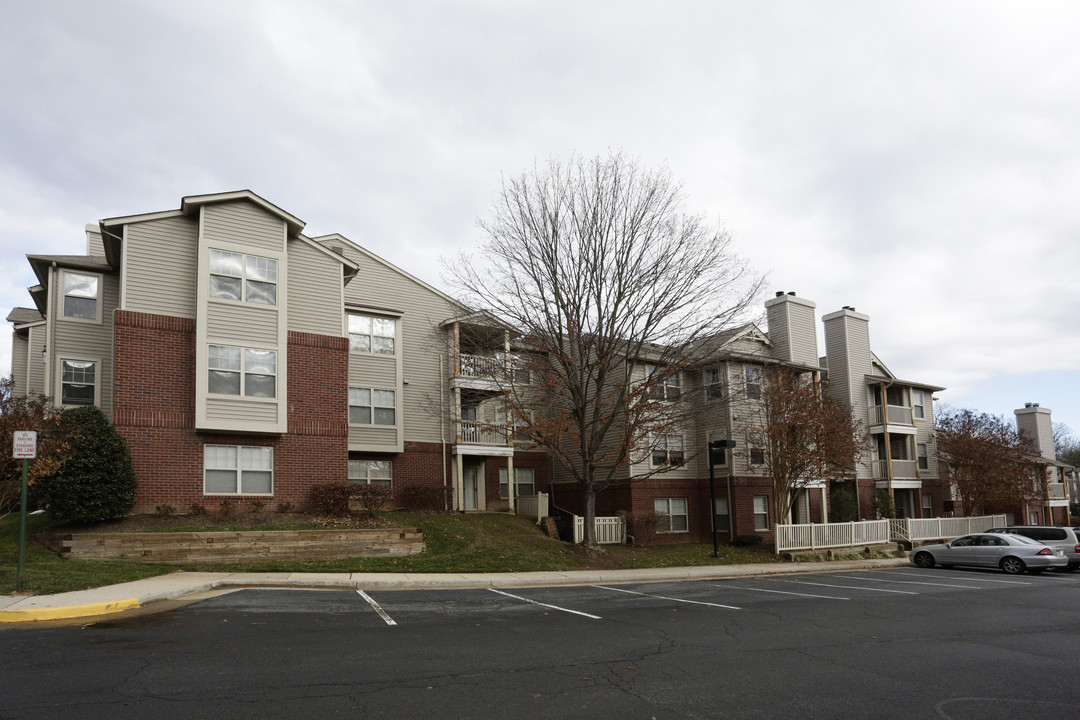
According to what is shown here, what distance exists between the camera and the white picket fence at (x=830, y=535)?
28391 mm

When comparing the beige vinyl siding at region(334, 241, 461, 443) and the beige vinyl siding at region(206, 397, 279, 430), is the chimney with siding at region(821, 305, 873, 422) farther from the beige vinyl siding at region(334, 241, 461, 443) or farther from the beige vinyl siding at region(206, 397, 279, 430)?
the beige vinyl siding at region(206, 397, 279, 430)

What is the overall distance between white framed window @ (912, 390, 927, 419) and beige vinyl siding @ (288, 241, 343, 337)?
32813 millimetres

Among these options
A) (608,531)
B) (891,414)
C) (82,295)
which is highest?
(82,295)

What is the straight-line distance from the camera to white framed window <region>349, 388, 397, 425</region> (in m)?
28.6

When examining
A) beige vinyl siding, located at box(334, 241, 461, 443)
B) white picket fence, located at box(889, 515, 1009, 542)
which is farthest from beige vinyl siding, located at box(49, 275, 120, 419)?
white picket fence, located at box(889, 515, 1009, 542)

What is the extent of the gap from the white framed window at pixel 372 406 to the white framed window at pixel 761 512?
51.7 feet

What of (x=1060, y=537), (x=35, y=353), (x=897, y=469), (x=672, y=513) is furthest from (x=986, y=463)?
(x=35, y=353)

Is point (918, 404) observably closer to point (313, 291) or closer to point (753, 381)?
point (753, 381)

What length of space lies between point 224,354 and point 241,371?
0.69m

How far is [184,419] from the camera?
886 inches

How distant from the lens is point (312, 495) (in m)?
23.8

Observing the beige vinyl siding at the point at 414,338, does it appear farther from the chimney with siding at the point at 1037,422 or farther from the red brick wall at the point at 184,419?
the chimney with siding at the point at 1037,422

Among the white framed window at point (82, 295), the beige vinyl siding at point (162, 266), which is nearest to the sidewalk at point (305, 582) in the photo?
the beige vinyl siding at point (162, 266)

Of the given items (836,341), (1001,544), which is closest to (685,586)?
(1001,544)
